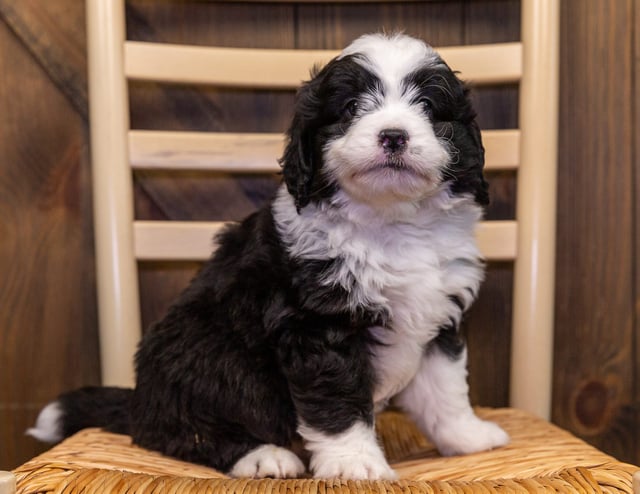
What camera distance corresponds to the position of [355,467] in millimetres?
1303

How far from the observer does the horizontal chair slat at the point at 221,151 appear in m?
1.85

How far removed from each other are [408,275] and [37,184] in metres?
1.23

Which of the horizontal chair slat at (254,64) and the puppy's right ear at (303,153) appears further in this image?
the horizontal chair slat at (254,64)

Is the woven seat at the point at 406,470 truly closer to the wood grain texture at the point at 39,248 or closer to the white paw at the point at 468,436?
the white paw at the point at 468,436

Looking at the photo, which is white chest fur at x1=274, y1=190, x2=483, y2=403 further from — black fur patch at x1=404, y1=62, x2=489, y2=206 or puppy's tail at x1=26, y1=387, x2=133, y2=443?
puppy's tail at x1=26, y1=387, x2=133, y2=443

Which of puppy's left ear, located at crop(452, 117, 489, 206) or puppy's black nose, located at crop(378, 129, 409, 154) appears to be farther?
puppy's left ear, located at crop(452, 117, 489, 206)

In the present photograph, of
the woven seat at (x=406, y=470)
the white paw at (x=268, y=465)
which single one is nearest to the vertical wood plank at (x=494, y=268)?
the woven seat at (x=406, y=470)

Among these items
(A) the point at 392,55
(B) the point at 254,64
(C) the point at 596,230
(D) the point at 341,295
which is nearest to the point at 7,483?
(D) the point at 341,295

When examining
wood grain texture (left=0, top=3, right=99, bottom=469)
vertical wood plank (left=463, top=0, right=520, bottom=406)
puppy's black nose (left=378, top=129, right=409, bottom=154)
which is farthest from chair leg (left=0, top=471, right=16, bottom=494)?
vertical wood plank (left=463, top=0, right=520, bottom=406)

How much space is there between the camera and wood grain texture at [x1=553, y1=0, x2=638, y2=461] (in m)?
2.04

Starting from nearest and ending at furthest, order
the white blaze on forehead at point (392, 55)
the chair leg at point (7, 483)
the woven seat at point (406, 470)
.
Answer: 1. the chair leg at point (7, 483)
2. the woven seat at point (406, 470)
3. the white blaze on forehead at point (392, 55)

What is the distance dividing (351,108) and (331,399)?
551 mm

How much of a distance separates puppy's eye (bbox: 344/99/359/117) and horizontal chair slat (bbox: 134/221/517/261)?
0.58 metres

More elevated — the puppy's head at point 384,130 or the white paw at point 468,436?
the puppy's head at point 384,130
